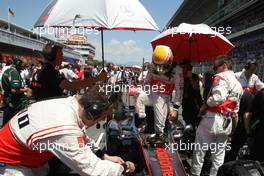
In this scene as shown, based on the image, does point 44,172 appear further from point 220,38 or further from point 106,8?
point 220,38

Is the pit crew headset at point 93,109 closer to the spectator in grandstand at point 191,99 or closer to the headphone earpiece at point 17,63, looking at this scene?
the spectator in grandstand at point 191,99

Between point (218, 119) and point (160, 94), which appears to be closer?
point (218, 119)

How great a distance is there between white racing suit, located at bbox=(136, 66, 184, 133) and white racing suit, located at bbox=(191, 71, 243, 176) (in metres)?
0.48

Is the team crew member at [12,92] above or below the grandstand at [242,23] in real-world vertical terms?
below

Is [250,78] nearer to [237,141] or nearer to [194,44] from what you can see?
[194,44]

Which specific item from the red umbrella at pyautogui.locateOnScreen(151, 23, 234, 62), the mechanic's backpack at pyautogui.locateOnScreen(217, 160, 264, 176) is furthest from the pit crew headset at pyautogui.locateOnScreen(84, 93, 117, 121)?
the red umbrella at pyautogui.locateOnScreen(151, 23, 234, 62)

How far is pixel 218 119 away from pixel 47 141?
2.77 metres

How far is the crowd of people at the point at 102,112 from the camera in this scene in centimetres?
203

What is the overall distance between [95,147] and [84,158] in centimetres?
82

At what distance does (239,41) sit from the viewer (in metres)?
25.1

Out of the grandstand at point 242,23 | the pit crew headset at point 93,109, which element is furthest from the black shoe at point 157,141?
the grandstand at point 242,23

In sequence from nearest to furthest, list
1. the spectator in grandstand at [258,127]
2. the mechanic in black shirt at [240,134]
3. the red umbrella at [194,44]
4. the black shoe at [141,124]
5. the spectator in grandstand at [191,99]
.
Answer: the spectator in grandstand at [258,127]
the black shoe at [141,124]
the mechanic in black shirt at [240,134]
the red umbrella at [194,44]
the spectator in grandstand at [191,99]

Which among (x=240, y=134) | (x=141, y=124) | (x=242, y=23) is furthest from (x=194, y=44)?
(x=242, y=23)

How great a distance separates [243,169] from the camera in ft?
8.30
